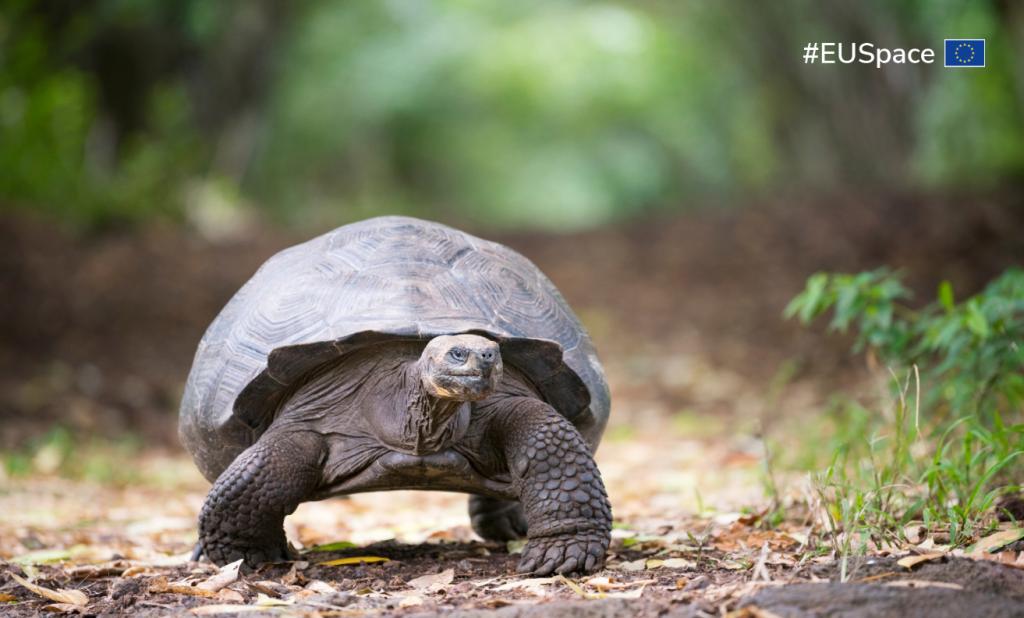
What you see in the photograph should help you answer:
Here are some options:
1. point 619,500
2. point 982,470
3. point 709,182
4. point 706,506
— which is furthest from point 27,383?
point 709,182

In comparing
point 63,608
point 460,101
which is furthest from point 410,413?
point 460,101

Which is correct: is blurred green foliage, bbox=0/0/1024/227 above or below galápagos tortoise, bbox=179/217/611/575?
above

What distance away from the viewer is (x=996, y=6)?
7977 millimetres

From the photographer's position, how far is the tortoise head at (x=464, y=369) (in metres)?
2.91

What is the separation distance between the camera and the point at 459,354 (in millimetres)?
2941

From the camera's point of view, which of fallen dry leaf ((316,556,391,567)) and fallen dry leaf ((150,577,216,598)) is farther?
fallen dry leaf ((316,556,391,567))

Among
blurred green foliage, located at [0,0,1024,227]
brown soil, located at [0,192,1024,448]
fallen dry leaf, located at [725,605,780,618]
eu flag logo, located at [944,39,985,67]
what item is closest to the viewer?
fallen dry leaf, located at [725,605,780,618]

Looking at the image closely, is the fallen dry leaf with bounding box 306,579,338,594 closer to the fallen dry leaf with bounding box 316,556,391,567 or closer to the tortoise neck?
the fallen dry leaf with bounding box 316,556,391,567

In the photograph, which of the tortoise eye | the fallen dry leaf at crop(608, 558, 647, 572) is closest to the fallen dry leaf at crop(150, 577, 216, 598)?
the tortoise eye

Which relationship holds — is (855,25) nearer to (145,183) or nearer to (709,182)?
(145,183)

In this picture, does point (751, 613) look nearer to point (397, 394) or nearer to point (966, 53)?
point (397, 394)

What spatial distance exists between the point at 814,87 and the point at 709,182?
13.9m

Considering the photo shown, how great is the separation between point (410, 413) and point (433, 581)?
477 millimetres

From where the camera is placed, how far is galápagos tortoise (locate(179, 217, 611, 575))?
3158 millimetres
